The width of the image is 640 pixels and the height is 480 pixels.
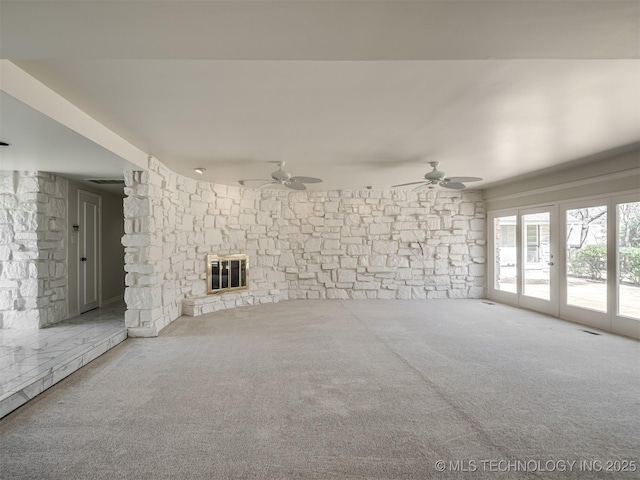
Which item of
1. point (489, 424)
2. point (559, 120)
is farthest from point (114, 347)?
point (559, 120)

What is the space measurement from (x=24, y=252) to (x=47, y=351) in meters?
1.81

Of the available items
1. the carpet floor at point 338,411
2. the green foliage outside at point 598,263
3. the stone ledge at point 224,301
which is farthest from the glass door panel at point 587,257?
the stone ledge at point 224,301

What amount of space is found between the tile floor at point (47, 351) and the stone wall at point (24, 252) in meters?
0.25

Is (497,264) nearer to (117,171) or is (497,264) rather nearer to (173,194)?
(173,194)

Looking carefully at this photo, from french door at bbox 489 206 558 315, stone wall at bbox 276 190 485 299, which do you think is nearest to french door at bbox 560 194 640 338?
french door at bbox 489 206 558 315

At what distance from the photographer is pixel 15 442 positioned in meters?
1.94

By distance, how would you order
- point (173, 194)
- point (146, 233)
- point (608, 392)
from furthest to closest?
point (173, 194) → point (146, 233) → point (608, 392)

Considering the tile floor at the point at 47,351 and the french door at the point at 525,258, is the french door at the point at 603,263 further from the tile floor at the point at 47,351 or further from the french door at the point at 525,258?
the tile floor at the point at 47,351

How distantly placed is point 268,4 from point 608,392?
11.7 feet

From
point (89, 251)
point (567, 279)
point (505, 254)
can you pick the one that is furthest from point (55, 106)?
point (505, 254)

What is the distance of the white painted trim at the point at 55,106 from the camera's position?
6.54 ft

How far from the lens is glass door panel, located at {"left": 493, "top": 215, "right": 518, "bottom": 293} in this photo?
20.6ft

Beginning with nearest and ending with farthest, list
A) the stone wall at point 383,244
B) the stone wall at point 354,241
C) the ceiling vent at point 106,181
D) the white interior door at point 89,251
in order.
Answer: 1. the ceiling vent at point 106,181
2. the white interior door at point 89,251
3. the stone wall at point 354,241
4. the stone wall at point 383,244

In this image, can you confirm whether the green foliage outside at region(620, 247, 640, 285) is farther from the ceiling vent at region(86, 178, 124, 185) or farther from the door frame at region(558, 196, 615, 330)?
the ceiling vent at region(86, 178, 124, 185)
